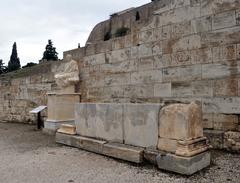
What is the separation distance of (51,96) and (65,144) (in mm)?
2469

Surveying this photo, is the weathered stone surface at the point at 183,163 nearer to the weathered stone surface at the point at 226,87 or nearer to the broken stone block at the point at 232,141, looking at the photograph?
the broken stone block at the point at 232,141

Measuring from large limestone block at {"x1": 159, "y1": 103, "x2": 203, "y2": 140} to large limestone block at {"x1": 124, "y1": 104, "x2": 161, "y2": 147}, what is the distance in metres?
0.16

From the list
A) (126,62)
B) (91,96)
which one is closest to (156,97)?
(126,62)

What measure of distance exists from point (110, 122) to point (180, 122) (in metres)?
1.67

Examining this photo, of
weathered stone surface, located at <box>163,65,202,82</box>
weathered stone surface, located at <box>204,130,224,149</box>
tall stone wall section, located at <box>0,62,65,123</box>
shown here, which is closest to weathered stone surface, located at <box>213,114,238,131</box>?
weathered stone surface, located at <box>204,130,224,149</box>

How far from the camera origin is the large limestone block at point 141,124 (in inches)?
184

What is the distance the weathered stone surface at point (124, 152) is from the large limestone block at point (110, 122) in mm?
187

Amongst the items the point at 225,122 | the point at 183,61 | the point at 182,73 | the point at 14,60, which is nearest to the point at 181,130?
the point at 225,122

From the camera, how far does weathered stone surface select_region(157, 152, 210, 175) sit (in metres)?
4.03

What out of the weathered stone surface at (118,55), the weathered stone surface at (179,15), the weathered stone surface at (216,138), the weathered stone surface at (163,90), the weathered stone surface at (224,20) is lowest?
the weathered stone surface at (216,138)

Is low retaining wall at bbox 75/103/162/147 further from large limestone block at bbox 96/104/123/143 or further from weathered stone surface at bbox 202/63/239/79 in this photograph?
weathered stone surface at bbox 202/63/239/79

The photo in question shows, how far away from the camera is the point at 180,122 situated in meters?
4.23

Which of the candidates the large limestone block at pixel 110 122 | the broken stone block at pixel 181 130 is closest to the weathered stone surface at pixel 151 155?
the broken stone block at pixel 181 130

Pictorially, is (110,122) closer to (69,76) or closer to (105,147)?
(105,147)
